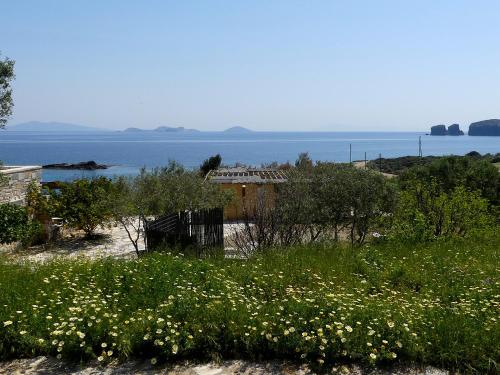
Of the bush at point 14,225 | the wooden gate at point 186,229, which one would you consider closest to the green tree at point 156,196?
the wooden gate at point 186,229

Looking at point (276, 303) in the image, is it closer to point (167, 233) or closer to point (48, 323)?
point (48, 323)

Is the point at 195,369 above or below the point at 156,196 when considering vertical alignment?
below

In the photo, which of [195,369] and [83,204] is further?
[83,204]

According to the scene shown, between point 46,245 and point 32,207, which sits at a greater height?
point 32,207

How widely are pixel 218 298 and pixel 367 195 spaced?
9354mm

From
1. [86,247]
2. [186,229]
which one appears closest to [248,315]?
[186,229]

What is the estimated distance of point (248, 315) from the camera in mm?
5426

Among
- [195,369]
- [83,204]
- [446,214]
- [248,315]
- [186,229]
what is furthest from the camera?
[83,204]

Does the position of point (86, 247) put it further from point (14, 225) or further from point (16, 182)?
point (16, 182)

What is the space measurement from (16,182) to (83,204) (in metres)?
2.35

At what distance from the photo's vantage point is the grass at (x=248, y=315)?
4953mm

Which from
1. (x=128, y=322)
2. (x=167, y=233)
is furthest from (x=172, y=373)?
(x=167, y=233)

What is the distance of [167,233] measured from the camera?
1301 centimetres

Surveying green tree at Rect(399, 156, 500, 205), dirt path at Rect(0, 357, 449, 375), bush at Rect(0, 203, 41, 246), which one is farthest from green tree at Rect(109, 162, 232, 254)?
green tree at Rect(399, 156, 500, 205)
